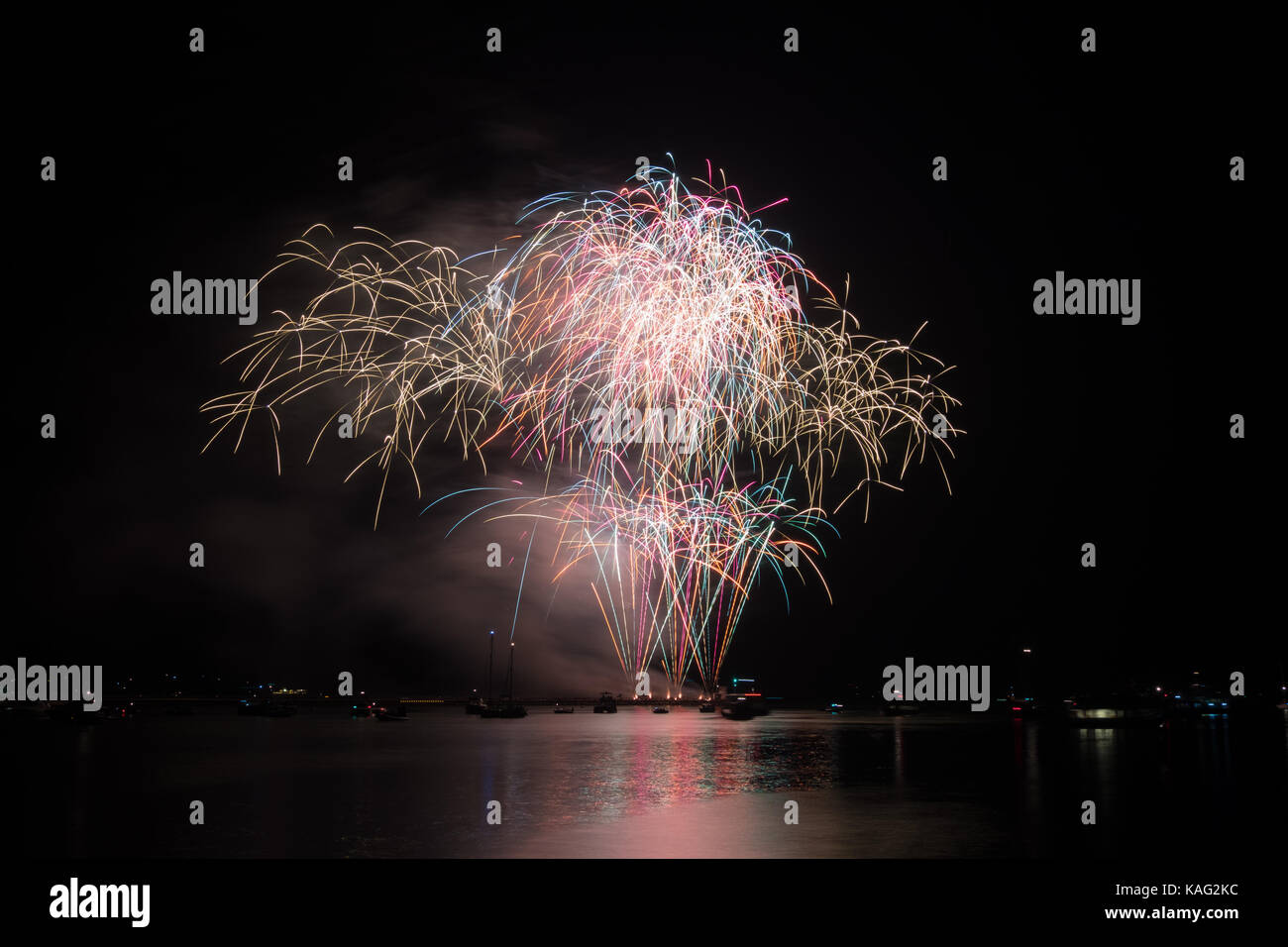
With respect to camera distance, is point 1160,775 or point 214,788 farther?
point 1160,775

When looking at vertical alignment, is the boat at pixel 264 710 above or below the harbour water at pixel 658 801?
→ below

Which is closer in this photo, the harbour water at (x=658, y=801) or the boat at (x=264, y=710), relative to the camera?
the harbour water at (x=658, y=801)

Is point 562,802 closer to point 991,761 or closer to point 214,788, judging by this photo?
point 214,788

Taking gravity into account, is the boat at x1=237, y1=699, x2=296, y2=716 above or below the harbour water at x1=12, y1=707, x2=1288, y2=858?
below

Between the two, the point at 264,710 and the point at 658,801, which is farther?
the point at 264,710

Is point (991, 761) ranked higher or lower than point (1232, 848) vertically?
lower

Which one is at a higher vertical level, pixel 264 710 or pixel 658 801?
pixel 658 801

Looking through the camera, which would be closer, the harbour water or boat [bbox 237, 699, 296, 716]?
the harbour water
